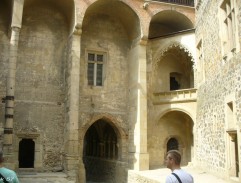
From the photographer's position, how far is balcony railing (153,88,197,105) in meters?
17.3

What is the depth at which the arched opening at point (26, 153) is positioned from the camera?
17.3 m

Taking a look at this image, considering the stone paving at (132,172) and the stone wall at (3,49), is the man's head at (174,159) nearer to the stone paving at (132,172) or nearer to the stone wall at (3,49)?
the stone paving at (132,172)

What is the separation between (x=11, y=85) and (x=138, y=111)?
673 cm

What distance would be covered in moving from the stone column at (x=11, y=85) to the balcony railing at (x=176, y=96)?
797 cm

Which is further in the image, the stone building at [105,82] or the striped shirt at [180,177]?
the stone building at [105,82]

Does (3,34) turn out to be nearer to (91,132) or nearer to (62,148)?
(62,148)

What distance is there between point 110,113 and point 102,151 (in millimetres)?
4003

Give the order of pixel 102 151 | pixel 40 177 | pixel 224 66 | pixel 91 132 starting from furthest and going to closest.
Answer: pixel 91 132 < pixel 102 151 < pixel 40 177 < pixel 224 66

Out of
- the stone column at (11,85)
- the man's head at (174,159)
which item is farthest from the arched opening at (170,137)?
the man's head at (174,159)

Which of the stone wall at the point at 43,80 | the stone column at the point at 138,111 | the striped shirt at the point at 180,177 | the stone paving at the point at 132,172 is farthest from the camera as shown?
the stone column at the point at 138,111

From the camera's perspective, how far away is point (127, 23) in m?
19.0

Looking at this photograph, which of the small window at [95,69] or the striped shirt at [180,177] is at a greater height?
the small window at [95,69]

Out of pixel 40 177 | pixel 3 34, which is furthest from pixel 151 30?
pixel 40 177

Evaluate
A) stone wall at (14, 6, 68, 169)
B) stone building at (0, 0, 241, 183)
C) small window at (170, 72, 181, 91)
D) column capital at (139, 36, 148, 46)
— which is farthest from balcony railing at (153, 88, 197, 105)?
stone wall at (14, 6, 68, 169)
